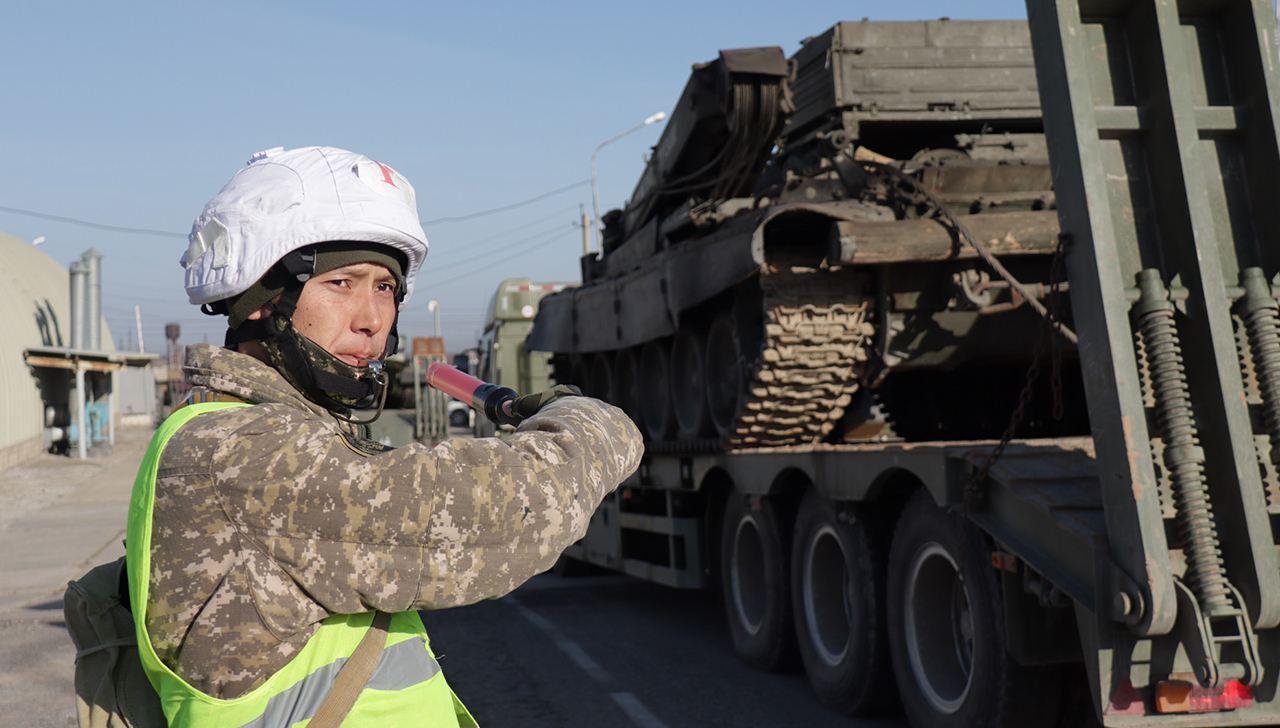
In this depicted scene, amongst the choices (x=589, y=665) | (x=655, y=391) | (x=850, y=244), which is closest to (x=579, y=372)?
(x=655, y=391)

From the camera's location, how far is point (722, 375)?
821cm

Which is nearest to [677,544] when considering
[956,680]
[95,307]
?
[956,680]

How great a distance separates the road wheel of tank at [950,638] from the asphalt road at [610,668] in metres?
0.71

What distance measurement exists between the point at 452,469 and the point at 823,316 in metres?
5.38

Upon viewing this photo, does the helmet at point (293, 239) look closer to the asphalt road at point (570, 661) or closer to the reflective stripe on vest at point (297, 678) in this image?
the reflective stripe on vest at point (297, 678)

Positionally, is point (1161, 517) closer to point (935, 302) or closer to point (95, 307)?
point (935, 302)

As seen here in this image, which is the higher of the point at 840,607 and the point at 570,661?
the point at 840,607

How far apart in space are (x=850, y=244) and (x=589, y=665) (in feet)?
10.1

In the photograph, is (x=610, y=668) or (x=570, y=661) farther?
(x=570, y=661)

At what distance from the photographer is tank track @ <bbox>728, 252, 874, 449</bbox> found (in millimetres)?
6570

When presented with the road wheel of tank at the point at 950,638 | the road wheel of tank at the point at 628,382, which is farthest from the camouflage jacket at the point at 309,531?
the road wheel of tank at the point at 628,382

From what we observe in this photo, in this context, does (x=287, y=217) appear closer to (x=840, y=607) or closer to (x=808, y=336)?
(x=840, y=607)

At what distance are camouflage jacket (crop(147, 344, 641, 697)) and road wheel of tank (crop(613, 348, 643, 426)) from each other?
8385 mm

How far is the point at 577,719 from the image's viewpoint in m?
5.83
